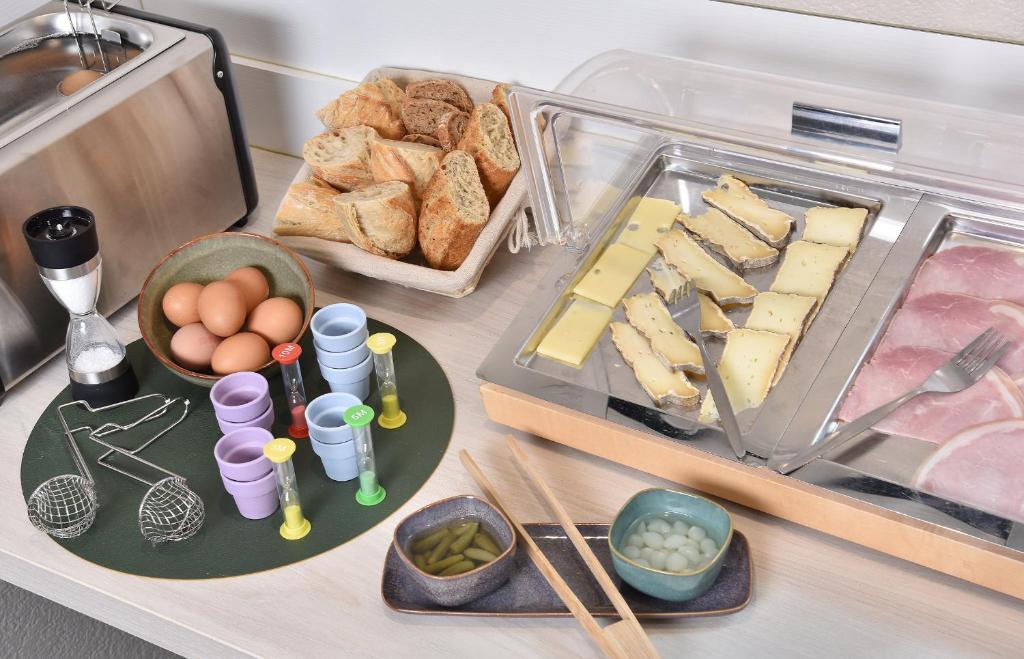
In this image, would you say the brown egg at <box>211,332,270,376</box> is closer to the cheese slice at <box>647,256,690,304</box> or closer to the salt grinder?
the salt grinder

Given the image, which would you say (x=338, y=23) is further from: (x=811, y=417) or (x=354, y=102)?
(x=811, y=417)

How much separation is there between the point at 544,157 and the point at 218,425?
0.43 m

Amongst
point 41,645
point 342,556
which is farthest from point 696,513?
point 41,645

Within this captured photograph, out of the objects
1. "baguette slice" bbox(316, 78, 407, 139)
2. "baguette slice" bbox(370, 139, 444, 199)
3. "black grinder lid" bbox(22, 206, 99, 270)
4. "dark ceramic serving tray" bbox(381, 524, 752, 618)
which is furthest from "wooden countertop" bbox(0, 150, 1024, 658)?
"baguette slice" bbox(316, 78, 407, 139)

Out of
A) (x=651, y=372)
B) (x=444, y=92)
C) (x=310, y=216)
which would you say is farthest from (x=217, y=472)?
(x=444, y=92)

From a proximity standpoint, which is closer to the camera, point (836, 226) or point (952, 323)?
Answer: point (952, 323)

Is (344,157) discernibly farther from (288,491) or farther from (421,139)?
(288,491)

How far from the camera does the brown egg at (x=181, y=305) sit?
106 centimetres

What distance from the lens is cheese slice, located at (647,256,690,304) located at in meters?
1.02

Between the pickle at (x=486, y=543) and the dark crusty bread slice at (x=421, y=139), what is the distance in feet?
1.72

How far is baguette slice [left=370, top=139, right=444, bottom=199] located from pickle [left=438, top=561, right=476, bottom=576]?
1.59ft

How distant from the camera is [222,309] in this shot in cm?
104

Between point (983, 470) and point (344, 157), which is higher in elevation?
point (344, 157)

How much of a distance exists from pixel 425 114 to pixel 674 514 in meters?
0.61
